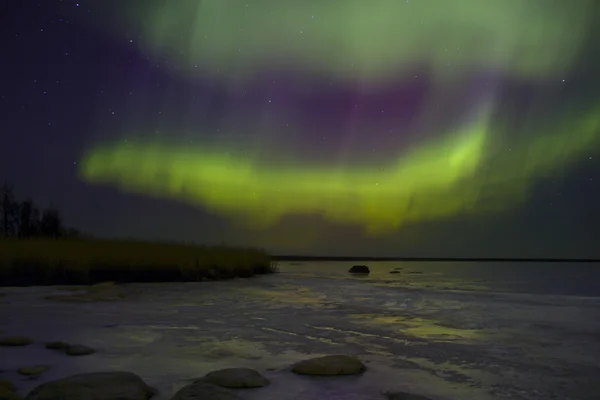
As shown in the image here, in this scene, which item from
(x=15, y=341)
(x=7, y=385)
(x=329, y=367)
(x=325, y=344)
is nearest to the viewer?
(x=7, y=385)

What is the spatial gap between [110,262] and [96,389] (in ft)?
76.0

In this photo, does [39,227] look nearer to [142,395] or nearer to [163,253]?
[163,253]

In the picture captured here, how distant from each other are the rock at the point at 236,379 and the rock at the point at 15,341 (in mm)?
4058

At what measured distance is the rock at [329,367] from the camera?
704cm

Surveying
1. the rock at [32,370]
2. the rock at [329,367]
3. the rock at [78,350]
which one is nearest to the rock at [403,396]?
the rock at [329,367]

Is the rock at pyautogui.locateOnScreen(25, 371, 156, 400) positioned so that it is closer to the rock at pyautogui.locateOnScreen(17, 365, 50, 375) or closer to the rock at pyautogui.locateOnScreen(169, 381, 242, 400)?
the rock at pyautogui.locateOnScreen(169, 381, 242, 400)

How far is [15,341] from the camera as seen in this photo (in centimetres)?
876

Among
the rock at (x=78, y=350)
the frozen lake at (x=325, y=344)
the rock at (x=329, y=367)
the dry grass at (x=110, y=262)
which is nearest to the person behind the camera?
the frozen lake at (x=325, y=344)

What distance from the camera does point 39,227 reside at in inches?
1768

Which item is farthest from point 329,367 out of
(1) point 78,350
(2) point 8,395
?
(1) point 78,350

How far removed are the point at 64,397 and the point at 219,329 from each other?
6083mm

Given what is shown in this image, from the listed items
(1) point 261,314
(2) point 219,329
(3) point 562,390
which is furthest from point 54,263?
(3) point 562,390

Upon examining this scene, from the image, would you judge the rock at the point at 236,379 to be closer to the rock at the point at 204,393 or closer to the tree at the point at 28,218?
the rock at the point at 204,393

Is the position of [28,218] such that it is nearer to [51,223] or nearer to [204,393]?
[51,223]
